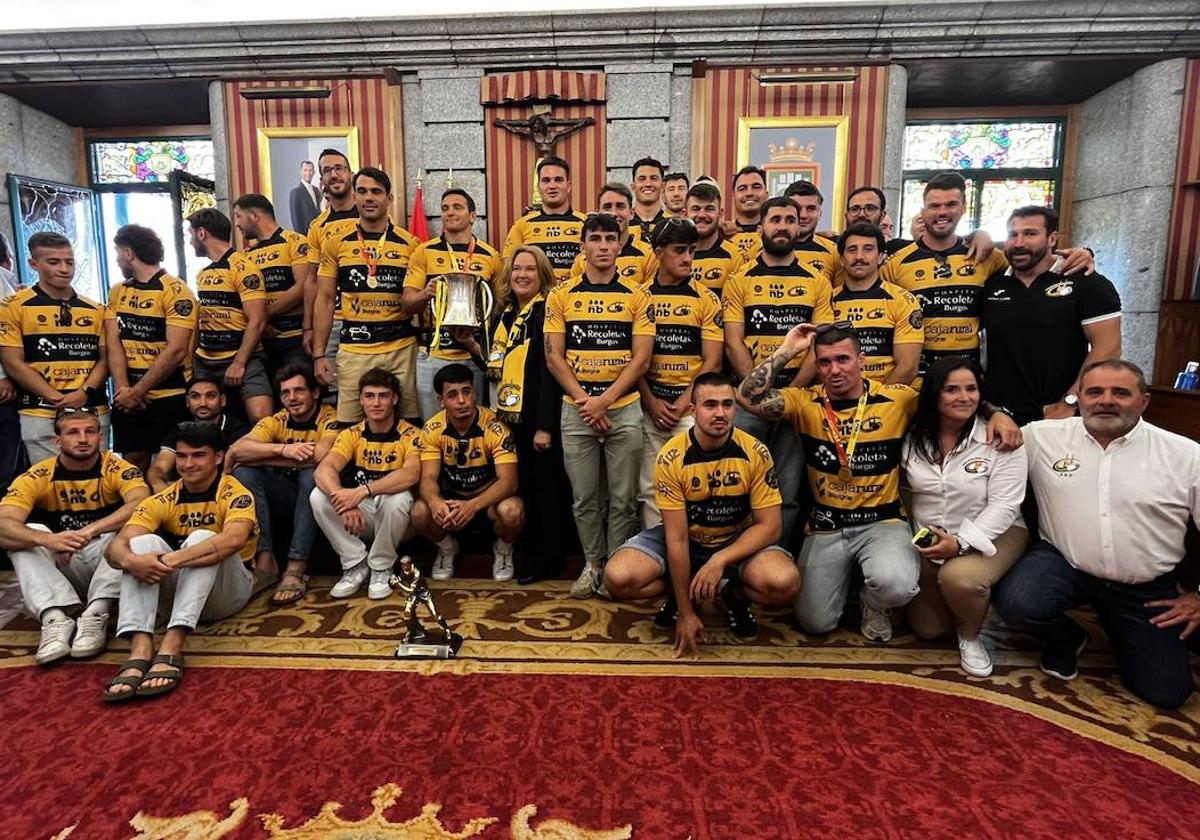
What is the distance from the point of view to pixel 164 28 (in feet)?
19.2

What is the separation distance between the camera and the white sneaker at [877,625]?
270 cm

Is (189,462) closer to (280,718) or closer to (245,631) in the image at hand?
(245,631)

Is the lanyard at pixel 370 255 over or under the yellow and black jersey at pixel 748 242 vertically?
under

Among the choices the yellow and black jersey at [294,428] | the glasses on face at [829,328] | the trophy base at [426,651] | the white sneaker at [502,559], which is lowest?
the trophy base at [426,651]

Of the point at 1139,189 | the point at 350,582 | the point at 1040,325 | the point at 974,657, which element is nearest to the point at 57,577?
the point at 350,582

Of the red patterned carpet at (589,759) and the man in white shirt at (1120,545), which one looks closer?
the red patterned carpet at (589,759)

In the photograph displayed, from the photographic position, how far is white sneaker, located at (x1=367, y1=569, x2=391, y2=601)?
10.4ft

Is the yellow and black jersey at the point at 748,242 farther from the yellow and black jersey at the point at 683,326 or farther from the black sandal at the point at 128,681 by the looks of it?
the black sandal at the point at 128,681

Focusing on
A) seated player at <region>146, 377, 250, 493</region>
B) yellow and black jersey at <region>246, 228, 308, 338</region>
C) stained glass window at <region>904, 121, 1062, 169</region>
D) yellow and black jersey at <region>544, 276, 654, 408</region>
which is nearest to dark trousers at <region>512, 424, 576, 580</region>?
yellow and black jersey at <region>544, 276, 654, 408</region>

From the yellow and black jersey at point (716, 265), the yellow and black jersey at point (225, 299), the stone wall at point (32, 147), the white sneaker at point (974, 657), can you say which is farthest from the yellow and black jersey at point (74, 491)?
the stone wall at point (32, 147)

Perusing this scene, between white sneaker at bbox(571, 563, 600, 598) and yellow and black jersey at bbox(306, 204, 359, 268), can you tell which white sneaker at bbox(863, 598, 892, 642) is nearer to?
white sneaker at bbox(571, 563, 600, 598)

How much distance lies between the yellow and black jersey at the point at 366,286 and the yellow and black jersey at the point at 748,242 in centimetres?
189

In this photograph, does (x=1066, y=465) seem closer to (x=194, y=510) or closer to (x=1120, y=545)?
(x=1120, y=545)

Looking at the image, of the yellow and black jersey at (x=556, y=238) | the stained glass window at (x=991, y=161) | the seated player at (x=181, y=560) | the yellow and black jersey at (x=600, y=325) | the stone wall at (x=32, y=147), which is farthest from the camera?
the stained glass window at (x=991, y=161)
